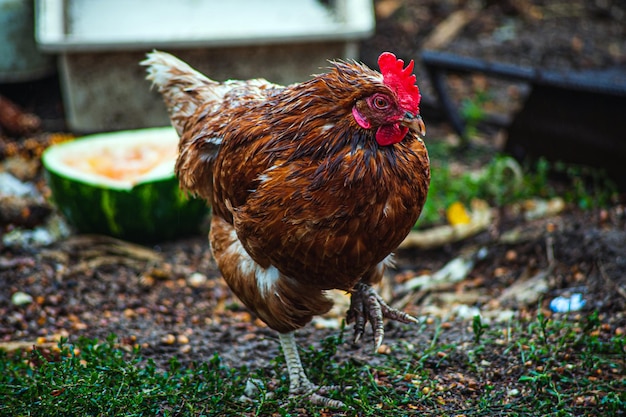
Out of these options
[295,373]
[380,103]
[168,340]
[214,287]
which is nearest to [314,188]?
[380,103]

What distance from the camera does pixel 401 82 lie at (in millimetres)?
2850

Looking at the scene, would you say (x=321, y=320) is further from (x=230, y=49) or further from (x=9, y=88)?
(x=9, y=88)

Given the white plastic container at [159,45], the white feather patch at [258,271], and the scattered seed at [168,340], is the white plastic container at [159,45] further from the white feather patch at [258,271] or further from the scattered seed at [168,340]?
the white feather patch at [258,271]

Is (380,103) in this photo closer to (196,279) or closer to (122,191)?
(196,279)

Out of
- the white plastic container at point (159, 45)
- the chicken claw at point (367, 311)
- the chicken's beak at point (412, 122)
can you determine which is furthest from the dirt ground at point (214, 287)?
the white plastic container at point (159, 45)

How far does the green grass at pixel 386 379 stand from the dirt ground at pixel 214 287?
0.23m

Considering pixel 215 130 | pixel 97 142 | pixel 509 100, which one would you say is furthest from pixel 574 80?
pixel 97 142

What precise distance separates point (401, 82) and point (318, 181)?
0.54 metres

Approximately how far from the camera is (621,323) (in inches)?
155

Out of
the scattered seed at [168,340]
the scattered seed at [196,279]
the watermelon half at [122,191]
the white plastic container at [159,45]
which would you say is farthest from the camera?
the white plastic container at [159,45]

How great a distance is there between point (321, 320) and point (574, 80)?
314 centimetres

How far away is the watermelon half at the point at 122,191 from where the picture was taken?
5242 millimetres

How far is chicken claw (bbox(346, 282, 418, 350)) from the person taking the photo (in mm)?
3584

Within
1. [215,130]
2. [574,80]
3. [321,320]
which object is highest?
[215,130]
